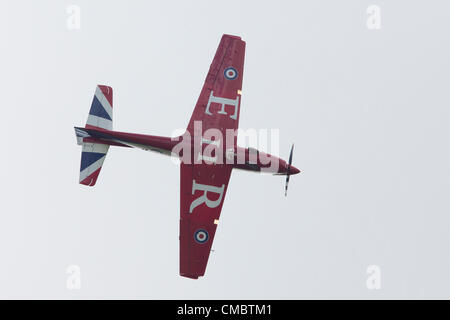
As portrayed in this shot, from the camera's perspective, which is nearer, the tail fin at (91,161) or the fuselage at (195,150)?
the fuselage at (195,150)

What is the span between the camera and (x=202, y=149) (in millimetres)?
31109

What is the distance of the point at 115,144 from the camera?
31.4 meters

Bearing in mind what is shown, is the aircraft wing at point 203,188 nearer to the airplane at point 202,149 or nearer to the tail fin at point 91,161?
the airplane at point 202,149

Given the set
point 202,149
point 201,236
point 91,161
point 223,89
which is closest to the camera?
point 202,149

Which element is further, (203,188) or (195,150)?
(203,188)

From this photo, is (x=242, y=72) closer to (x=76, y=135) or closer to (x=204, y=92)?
(x=204, y=92)

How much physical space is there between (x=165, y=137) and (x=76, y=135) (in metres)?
3.53

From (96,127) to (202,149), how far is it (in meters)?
4.29

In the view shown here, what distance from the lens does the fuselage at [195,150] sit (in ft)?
102

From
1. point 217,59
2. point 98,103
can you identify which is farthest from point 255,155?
point 98,103

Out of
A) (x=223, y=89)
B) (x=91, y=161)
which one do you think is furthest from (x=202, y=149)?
(x=91, y=161)

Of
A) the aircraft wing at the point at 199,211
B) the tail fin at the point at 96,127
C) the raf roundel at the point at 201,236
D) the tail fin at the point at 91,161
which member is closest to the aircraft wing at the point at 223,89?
the aircraft wing at the point at 199,211

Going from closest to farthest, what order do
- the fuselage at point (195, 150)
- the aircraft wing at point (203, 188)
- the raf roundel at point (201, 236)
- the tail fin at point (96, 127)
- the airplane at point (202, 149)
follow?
the fuselage at point (195, 150) < the airplane at point (202, 149) < the tail fin at point (96, 127) < the aircraft wing at point (203, 188) < the raf roundel at point (201, 236)

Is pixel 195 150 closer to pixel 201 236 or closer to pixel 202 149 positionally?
pixel 202 149
